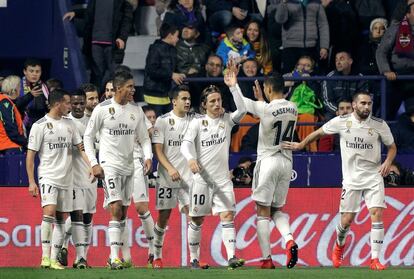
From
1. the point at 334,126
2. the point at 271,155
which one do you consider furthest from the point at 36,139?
the point at 334,126

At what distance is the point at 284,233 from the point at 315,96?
517 centimetres

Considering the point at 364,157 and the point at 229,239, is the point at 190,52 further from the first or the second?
the point at 229,239

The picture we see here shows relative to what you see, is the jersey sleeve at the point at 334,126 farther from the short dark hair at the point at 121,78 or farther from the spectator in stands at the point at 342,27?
the spectator in stands at the point at 342,27

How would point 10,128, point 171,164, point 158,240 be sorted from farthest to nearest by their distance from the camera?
point 10,128, point 158,240, point 171,164

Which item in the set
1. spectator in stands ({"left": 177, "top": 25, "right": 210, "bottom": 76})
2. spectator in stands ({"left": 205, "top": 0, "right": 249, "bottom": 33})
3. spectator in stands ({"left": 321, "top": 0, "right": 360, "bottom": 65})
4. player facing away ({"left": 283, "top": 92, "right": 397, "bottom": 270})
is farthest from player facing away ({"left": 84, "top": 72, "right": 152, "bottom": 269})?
spectator in stands ({"left": 321, "top": 0, "right": 360, "bottom": 65})

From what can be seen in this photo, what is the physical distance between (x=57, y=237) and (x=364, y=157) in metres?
4.07

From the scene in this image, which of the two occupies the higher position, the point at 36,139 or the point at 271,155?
the point at 36,139

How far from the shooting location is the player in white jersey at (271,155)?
2117cm

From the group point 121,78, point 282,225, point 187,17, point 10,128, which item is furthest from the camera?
point 187,17

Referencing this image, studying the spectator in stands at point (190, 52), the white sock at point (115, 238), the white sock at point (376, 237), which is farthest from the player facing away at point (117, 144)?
the spectator in stands at point (190, 52)

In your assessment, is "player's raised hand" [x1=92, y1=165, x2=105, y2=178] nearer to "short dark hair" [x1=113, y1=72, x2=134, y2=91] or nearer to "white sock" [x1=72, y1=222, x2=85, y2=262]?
"short dark hair" [x1=113, y1=72, x2=134, y2=91]

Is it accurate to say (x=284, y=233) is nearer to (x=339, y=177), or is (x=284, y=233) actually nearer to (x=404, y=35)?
(x=339, y=177)

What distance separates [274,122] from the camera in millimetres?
21172

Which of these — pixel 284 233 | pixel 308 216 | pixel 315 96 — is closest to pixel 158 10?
pixel 315 96
